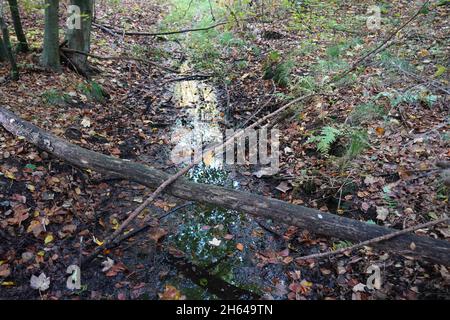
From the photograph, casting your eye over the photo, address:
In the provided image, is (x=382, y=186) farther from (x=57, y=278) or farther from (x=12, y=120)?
(x=12, y=120)

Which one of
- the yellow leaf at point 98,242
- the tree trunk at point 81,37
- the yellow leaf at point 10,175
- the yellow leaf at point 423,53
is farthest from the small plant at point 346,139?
the tree trunk at point 81,37

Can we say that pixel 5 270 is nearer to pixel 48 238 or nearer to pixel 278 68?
pixel 48 238

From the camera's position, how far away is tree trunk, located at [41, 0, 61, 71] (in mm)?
5867

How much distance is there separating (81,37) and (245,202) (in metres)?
5.38

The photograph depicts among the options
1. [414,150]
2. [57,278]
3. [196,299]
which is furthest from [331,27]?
[57,278]

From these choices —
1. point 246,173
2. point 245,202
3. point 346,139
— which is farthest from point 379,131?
point 245,202

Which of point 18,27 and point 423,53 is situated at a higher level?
point 18,27

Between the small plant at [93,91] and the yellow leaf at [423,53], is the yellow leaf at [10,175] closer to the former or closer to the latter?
the small plant at [93,91]

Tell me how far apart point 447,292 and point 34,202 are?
467 centimetres

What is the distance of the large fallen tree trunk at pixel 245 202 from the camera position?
10.9ft

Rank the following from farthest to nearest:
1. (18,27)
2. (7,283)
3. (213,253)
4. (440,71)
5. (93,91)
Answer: (93,91) → (18,27) → (440,71) → (213,253) → (7,283)

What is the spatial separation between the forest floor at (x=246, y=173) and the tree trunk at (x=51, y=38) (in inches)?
10.3

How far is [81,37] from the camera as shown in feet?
22.6

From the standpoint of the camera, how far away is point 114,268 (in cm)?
371
